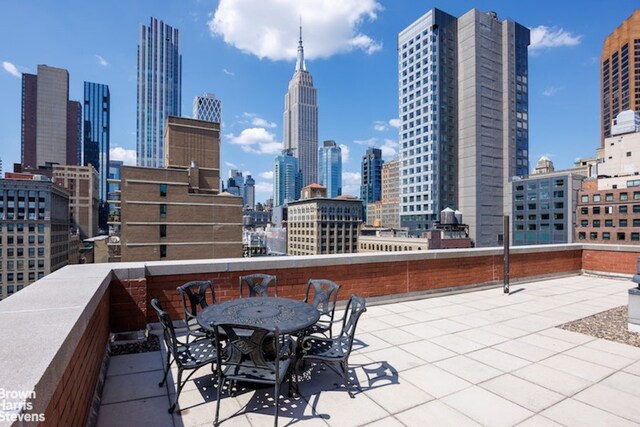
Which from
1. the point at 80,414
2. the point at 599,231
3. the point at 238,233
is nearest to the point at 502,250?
the point at 80,414

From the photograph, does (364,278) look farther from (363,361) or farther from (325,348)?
(325,348)

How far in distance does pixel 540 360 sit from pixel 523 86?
359 ft

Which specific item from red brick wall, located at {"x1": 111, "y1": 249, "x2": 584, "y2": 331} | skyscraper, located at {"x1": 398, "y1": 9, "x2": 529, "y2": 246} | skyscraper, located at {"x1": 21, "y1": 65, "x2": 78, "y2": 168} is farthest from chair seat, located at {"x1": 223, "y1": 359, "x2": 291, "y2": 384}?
skyscraper, located at {"x1": 21, "y1": 65, "x2": 78, "y2": 168}

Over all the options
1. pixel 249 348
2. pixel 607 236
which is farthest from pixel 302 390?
pixel 607 236

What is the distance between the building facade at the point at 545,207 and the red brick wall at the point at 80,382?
90.0 meters

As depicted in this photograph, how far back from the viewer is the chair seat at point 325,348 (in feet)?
12.6

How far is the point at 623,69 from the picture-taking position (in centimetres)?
14375

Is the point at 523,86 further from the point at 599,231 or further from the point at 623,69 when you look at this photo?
the point at 623,69

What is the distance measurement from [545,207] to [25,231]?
12380 cm

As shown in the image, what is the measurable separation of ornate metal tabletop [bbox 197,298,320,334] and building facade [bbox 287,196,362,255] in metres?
97.3

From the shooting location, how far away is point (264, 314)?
13.8 ft

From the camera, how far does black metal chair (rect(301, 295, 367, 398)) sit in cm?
382

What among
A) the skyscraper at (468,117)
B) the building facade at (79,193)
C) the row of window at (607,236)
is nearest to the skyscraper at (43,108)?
the building facade at (79,193)

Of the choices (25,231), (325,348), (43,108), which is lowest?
(25,231)
